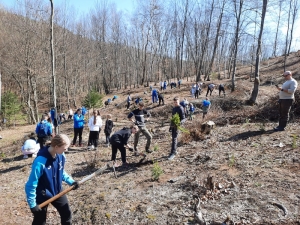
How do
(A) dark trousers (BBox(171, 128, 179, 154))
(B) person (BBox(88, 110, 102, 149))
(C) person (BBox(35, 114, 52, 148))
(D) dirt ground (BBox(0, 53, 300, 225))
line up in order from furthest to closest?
1. (B) person (BBox(88, 110, 102, 149))
2. (C) person (BBox(35, 114, 52, 148))
3. (A) dark trousers (BBox(171, 128, 179, 154))
4. (D) dirt ground (BBox(0, 53, 300, 225))

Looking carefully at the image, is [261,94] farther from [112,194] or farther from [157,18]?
[157,18]

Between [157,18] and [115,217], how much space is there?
31.7 metres

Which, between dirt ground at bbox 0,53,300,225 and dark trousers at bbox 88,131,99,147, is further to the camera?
dark trousers at bbox 88,131,99,147

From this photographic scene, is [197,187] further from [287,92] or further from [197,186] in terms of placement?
[287,92]

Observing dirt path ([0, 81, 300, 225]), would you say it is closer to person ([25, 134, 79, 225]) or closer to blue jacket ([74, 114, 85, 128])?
person ([25, 134, 79, 225])

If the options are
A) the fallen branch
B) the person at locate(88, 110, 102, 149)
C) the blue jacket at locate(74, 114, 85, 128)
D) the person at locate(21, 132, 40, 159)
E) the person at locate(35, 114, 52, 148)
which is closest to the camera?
the fallen branch

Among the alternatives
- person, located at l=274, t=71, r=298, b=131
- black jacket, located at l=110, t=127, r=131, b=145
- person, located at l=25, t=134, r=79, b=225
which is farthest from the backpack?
person, located at l=274, t=71, r=298, b=131

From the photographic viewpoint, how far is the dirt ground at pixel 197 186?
418cm

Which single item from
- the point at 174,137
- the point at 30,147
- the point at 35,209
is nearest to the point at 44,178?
the point at 35,209

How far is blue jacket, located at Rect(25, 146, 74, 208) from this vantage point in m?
2.99

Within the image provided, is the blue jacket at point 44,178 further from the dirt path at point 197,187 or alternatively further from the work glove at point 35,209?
the dirt path at point 197,187

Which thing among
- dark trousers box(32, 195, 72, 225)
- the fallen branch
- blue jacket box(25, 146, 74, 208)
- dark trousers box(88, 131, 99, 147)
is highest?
blue jacket box(25, 146, 74, 208)

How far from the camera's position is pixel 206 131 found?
352 inches

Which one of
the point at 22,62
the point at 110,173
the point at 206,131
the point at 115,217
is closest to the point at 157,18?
the point at 22,62
